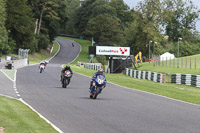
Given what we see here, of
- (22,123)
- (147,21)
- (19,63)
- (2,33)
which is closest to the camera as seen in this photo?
(22,123)

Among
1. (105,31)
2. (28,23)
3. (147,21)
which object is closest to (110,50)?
(147,21)

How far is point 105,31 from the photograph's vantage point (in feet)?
388

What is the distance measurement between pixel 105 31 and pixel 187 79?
8475cm

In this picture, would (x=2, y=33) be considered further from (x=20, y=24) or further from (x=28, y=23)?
(x=28, y=23)

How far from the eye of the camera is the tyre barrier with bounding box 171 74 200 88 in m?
32.8

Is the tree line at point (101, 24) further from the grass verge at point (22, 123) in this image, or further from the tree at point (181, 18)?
the grass verge at point (22, 123)

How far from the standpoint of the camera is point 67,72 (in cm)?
2353

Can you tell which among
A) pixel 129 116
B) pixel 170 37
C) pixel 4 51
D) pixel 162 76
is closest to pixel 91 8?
pixel 170 37

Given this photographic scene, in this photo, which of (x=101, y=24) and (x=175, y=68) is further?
(x=101, y=24)

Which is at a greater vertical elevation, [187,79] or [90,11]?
[90,11]

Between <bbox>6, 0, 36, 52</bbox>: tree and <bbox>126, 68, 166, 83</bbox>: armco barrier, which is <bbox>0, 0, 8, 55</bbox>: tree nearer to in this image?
<bbox>6, 0, 36, 52</bbox>: tree

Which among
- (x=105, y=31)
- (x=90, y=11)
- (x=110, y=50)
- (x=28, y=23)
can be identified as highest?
(x=90, y=11)

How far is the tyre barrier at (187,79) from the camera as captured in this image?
32828 mm

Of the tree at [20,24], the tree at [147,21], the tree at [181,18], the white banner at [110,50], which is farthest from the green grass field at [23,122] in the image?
the tree at [181,18]
